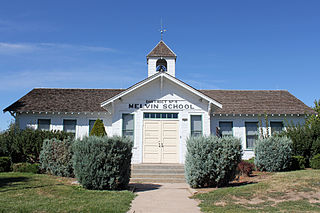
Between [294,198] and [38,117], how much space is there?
626 inches

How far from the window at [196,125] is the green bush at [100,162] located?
7.12 metres

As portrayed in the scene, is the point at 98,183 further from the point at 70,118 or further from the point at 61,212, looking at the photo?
the point at 70,118

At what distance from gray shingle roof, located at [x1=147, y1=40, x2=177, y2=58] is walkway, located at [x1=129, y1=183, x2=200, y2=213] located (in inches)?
413

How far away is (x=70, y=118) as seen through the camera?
1808cm

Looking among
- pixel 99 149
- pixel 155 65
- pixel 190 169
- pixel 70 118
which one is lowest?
pixel 190 169

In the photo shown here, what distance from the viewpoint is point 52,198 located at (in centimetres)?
771

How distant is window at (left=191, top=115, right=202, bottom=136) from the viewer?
1584 cm

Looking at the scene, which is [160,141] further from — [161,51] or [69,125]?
[161,51]

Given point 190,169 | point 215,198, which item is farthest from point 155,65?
point 215,198

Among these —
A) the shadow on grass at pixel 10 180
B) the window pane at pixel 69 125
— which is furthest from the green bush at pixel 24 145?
the window pane at pixel 69 125

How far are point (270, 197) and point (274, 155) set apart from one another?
5.48 m

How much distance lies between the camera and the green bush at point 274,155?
1330 centimetres

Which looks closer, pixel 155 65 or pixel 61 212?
pixel 61 212

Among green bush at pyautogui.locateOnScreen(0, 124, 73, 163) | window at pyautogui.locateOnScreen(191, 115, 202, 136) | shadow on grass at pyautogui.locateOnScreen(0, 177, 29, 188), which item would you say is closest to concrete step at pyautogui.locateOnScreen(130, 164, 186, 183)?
window at pyautogui.locateOnScreen(191, 115, 202, 136)
